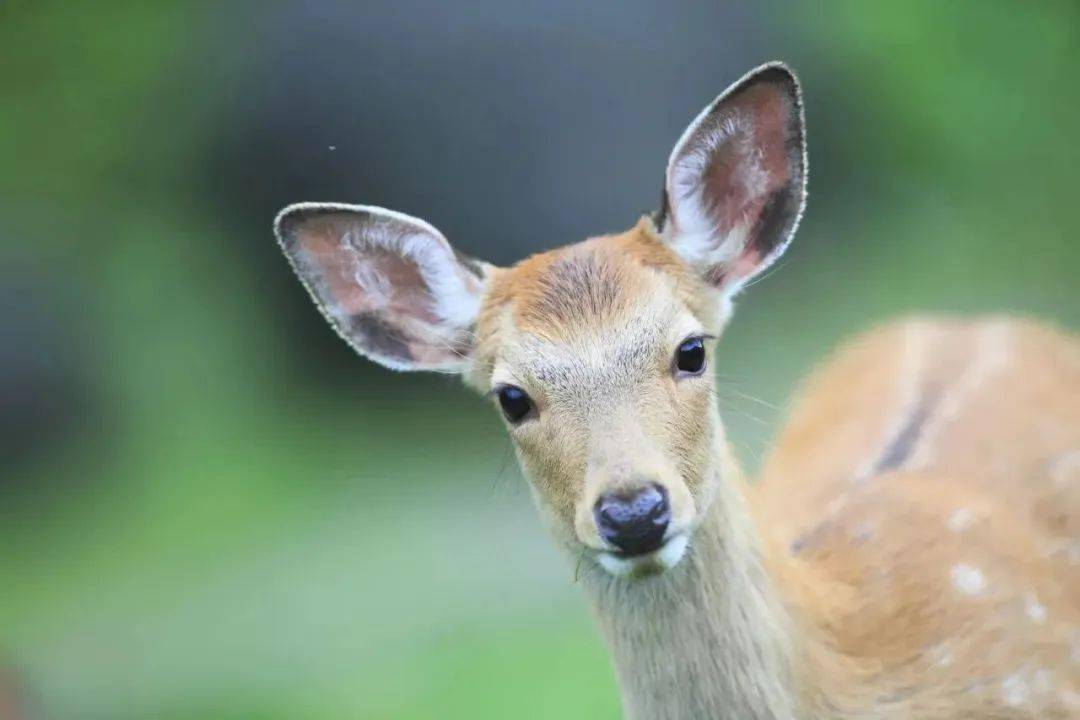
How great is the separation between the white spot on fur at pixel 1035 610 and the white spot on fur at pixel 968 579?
0.32 feet

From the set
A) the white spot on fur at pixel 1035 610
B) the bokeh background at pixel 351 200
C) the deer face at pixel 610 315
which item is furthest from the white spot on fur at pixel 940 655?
the bokeh background at pixel 351 200

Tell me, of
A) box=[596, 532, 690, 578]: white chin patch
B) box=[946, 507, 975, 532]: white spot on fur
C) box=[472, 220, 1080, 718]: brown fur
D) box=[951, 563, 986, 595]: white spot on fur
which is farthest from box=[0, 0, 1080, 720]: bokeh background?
box=[596, 532, 690, 578]: white chin patch

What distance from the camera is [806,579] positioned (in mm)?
2943

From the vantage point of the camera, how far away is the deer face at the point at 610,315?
242 cm

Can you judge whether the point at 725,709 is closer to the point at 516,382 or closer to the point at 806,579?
the point at 806,579

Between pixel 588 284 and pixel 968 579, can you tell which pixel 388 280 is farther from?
pixel 968 579

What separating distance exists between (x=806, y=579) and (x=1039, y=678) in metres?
0.49

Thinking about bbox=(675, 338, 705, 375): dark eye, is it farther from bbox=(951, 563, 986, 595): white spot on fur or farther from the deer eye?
bbox=(951, 563, 986, 595): white spot on fur

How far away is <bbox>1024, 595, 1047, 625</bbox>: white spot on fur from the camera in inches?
119

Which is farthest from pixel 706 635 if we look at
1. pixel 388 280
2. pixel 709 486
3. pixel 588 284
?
pixel 388 280

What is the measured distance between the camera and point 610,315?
260cm

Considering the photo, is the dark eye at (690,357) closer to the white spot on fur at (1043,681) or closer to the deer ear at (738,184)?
the deer ear at (738,184)

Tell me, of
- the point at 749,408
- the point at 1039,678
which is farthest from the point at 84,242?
the point at 1039,678

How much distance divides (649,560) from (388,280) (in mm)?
892
